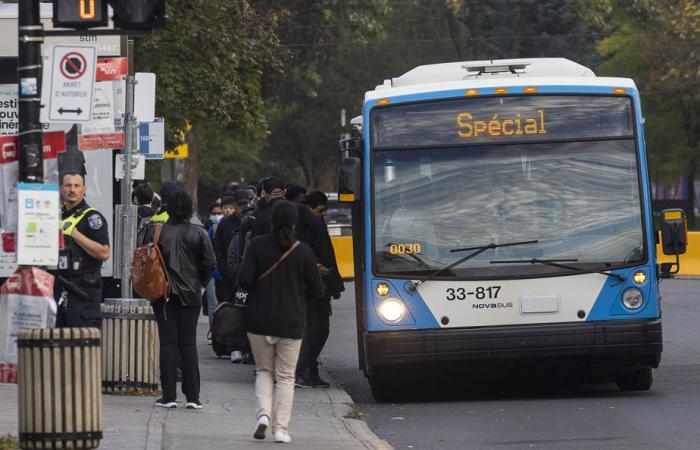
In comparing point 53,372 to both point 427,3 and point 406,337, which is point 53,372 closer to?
point 406,337

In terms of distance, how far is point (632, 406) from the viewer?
41.7ft

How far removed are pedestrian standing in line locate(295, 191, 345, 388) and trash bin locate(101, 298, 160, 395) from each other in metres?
1.83

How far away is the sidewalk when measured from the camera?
1033 cm

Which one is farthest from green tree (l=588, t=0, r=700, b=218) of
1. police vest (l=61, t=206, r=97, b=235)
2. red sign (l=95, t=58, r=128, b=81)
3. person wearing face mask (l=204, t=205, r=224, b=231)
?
police vest (l=61, t=206, r=97, b=235)

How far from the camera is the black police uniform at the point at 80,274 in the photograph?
455 inches

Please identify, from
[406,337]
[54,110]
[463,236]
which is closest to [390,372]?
[406,337]

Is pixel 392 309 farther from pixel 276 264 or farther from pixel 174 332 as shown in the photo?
pixel 276 264

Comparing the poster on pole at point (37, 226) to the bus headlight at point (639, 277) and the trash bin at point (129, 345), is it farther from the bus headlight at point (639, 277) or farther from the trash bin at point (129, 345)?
the bus headlight at point (639, 277)

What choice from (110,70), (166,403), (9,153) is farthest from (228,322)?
(110,70)

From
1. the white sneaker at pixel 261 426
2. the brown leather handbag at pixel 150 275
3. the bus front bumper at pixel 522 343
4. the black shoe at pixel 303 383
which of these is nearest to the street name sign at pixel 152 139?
the black shoe at pixel 303 383

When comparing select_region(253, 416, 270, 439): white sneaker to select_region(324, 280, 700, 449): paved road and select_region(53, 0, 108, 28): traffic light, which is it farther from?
select_region(53, 0, 108, 28): traffic light

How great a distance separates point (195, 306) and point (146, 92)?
3672 mm

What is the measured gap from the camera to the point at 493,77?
1388cm

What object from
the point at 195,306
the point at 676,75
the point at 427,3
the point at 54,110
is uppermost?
the point at 427,3
